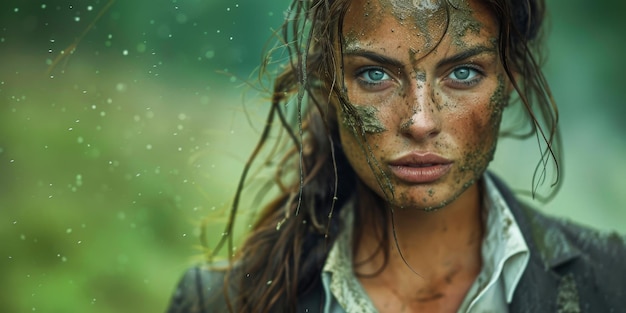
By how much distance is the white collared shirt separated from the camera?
198 cm

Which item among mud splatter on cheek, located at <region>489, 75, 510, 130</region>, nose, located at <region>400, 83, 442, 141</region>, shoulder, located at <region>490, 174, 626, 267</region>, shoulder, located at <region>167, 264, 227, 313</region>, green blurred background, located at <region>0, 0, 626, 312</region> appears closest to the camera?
nose, located at <region>400, 83, 442, 141</region>

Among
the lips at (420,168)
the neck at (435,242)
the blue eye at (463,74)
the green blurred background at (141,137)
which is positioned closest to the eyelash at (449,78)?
the blue eye at (463,74)

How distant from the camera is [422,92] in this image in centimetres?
180

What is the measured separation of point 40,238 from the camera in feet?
13.5

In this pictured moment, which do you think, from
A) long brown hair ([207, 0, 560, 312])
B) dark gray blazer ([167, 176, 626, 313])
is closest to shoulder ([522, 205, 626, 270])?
dark gray blazer ([167, 176, 626, 313])

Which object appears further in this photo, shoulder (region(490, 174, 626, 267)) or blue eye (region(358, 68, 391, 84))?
shoulder (region(490, 174, 626, 267))

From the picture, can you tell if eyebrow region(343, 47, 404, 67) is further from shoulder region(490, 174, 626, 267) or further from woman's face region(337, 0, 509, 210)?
shoulder region(490, 174, 626, 267)

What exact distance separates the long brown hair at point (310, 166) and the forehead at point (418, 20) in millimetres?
40

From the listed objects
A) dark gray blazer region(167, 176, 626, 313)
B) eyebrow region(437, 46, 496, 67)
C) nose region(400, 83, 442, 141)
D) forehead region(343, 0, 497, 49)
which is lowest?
dark gray blazer region(167, 176, 626, 313)

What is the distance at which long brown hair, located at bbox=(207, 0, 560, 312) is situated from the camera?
74.0 inches

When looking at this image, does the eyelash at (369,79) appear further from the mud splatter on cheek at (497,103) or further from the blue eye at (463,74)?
the mud splatter on cheek at (497,103)

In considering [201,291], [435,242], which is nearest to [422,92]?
[435,242]

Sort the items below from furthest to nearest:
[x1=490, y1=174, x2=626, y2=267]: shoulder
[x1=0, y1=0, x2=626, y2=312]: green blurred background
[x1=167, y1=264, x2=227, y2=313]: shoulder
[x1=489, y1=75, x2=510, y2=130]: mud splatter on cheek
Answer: [x1=0, y1=0, x2=626, y2=312]: green blurred background, [x1=167, y1=264, x2=227, y2=313]: shoulder, [x1=490, y1=174, x2=626, y2=267]: shoulder, [x1=489, y1=75, x2=510, y2=130]: mud splatter on cheek

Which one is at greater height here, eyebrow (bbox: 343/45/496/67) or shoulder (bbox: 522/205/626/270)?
eyebrow (bbox: 343/45/496/67)
